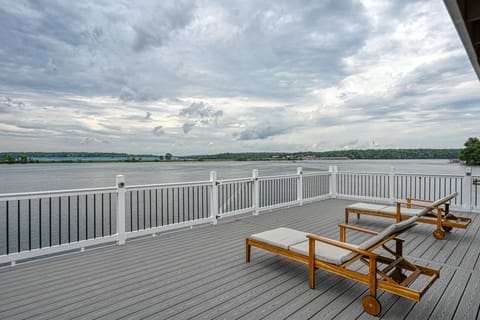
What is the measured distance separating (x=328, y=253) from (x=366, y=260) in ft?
1.47

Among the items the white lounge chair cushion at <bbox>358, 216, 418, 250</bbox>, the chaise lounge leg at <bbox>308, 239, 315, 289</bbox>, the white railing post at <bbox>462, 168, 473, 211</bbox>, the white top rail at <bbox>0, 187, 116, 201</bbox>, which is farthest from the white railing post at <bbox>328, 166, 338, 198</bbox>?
the white top rail at <bbox>0, 187, 116, 201</bbox>

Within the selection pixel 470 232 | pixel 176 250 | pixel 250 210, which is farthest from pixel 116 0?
pixel 470 232

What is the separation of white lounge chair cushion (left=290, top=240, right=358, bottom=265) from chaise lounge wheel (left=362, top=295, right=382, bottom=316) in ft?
1.25

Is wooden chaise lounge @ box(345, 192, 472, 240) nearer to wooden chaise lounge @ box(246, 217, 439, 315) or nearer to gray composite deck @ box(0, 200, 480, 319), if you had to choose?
gray composite deck @ box(0, 200, 480, 319)

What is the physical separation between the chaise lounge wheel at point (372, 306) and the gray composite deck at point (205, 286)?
0.05 m

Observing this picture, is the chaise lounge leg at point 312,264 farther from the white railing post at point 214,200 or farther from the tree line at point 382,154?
the tree line at point 382,154

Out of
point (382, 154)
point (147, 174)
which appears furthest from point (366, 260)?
point (147, 174)

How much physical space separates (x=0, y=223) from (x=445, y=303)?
14214 millimetres

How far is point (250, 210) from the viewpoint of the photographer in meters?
6.23

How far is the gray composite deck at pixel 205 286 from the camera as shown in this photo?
2287 millimetres

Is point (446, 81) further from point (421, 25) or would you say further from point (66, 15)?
point (66, 15)

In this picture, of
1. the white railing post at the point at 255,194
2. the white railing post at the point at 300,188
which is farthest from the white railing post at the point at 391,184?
the white railing post at the point at 255,194

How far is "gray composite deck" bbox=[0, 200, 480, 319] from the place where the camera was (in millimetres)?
2287

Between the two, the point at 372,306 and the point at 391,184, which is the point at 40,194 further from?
the point at 391,184
